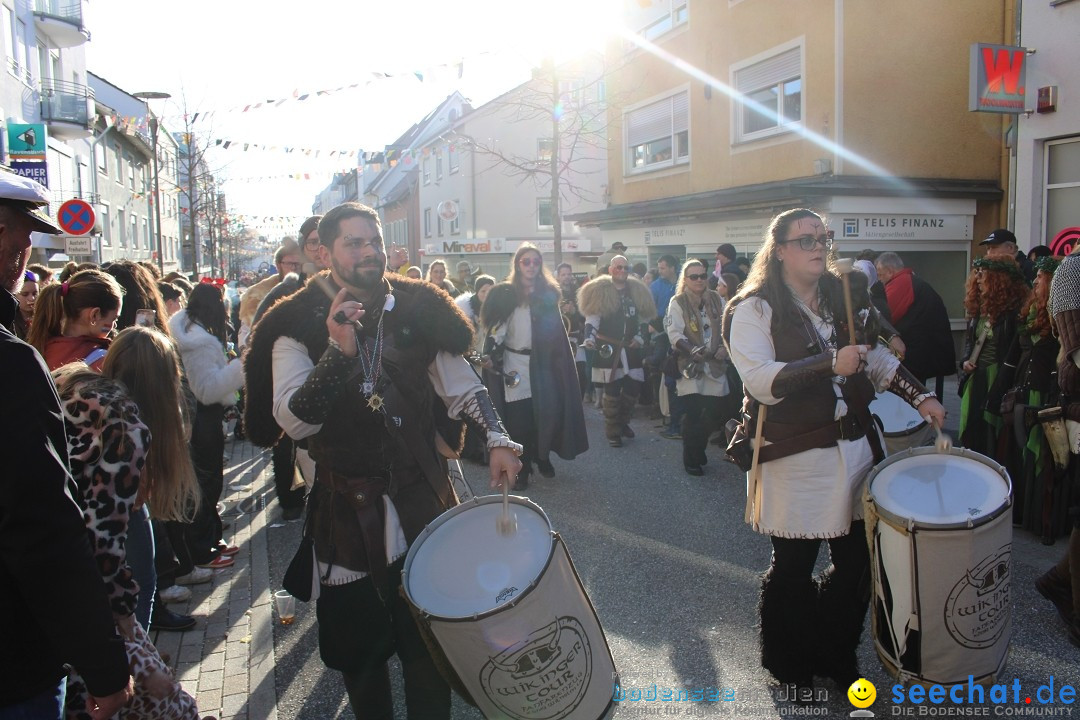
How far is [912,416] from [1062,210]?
852 centimetres

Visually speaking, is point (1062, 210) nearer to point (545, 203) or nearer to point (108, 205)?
point (545, 203)

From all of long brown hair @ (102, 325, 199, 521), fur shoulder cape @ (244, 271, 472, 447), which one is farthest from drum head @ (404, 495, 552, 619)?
long brown hair @ (102, 325, 199, 521)

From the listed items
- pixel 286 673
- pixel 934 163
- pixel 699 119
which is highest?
pixel 699 119

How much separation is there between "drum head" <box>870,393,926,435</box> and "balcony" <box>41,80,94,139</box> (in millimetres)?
28073

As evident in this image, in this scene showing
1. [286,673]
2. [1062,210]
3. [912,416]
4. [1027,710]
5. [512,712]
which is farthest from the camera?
[1062,210]

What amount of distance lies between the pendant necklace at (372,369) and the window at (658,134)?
16.6 metres

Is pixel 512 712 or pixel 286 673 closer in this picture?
pixel 512 712

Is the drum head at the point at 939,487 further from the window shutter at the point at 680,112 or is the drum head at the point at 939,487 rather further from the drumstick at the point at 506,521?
the window shutter at the point at 680,112

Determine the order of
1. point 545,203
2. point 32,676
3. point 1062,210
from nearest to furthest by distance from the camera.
A: point 32,676 → point 1062,210 → point 545,203

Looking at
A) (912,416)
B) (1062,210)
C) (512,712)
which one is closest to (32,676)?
(512,712)

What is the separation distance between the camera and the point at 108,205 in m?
36.3

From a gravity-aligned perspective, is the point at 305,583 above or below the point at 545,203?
below

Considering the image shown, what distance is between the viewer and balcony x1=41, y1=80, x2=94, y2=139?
2622cm

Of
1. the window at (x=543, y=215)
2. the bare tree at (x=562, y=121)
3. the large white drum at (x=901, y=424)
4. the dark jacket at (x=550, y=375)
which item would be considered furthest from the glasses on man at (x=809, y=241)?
the window at (x=543, y=215)
